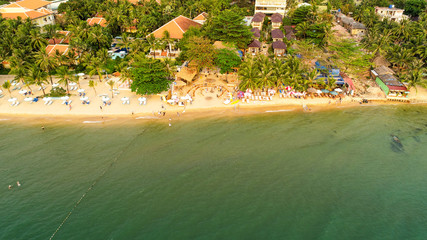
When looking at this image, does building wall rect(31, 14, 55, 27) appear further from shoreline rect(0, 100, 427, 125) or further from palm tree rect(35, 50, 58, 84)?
shoreline rect(0, 100, 427, 125)

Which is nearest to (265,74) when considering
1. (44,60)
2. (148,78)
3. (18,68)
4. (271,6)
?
(148,78)

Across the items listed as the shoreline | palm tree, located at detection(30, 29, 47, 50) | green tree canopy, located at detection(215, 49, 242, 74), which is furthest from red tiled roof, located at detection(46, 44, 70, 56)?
green tree canopy, located at detection(215, 49, 242, 74)

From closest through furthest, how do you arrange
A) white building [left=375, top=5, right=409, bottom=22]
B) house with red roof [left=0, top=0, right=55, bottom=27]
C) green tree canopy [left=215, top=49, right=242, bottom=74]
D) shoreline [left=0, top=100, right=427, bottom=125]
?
shoreline [left=0, top=100, right=427, bottom=125] < green tree canopy [left=215, top=49, right=242, bottom=74] < house with red roof [left=0, top=0, right=55, bottom=27] < white building [left=375, top=5, right=409, bottom=22]

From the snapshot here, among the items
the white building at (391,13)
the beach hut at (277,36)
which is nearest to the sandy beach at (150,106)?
the beach hut at (277,36)

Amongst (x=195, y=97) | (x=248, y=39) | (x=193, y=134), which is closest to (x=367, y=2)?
(x=248, y=39)

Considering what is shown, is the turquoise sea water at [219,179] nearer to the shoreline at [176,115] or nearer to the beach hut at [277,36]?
the shoreline at [176,115]

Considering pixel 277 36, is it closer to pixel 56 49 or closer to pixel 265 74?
pixel 265 74

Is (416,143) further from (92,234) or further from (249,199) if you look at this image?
(92,234)
